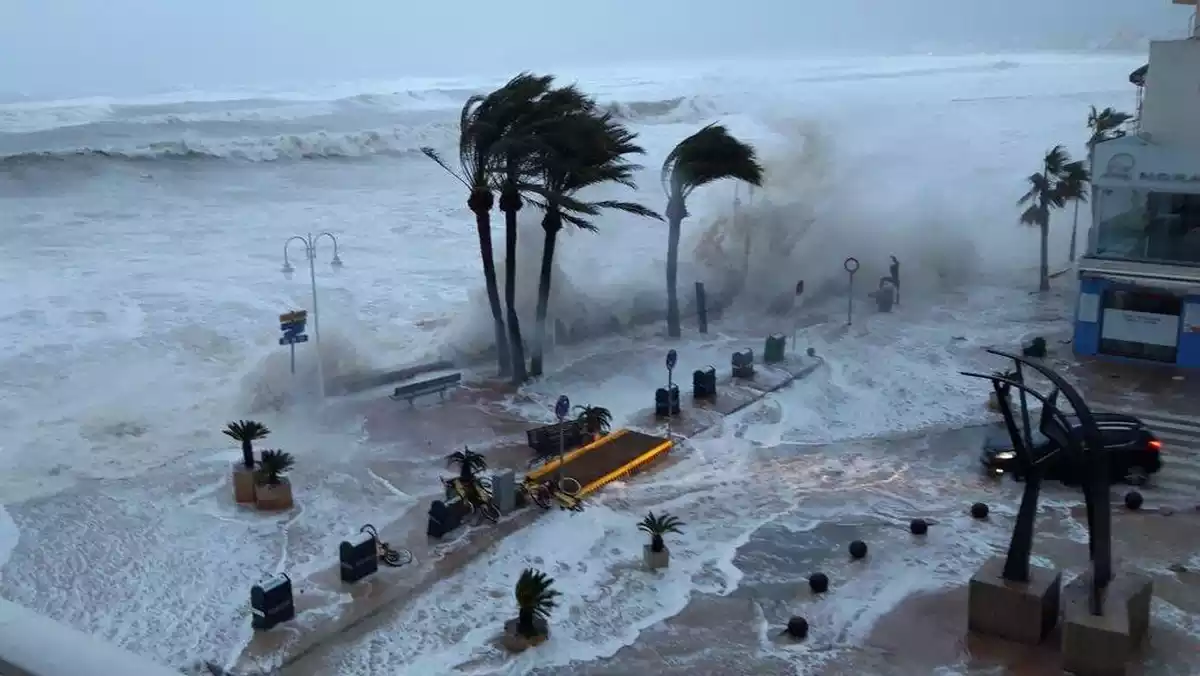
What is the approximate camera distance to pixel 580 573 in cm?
1377

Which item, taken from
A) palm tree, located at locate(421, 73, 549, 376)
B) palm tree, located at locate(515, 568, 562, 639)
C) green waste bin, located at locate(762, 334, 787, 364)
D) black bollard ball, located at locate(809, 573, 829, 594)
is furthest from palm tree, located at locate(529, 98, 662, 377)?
palm tree, located at locate(515, 568, 562, 639)

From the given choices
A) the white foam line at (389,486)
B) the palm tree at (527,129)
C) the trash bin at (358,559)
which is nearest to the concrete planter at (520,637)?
the trash bin at (358,559)

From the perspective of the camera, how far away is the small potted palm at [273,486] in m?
16.0

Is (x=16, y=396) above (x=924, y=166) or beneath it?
beneath

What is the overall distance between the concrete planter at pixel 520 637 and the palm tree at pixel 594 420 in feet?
22.3

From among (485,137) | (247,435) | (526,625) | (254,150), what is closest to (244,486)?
(247,435)

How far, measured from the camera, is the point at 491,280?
2259 cm

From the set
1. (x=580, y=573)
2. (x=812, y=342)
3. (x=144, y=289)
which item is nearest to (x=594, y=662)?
(x=580, y=573)

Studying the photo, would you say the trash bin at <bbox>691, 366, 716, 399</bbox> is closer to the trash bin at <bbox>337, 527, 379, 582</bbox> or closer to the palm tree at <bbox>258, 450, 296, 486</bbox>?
the palm tree at <bbox>258, 450, 296, 486</bbox>

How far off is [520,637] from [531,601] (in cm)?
43

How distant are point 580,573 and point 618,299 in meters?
16.4

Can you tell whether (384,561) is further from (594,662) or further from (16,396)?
(16,396)

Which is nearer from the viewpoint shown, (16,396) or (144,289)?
(16,396)

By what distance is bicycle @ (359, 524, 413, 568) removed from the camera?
545 inches
